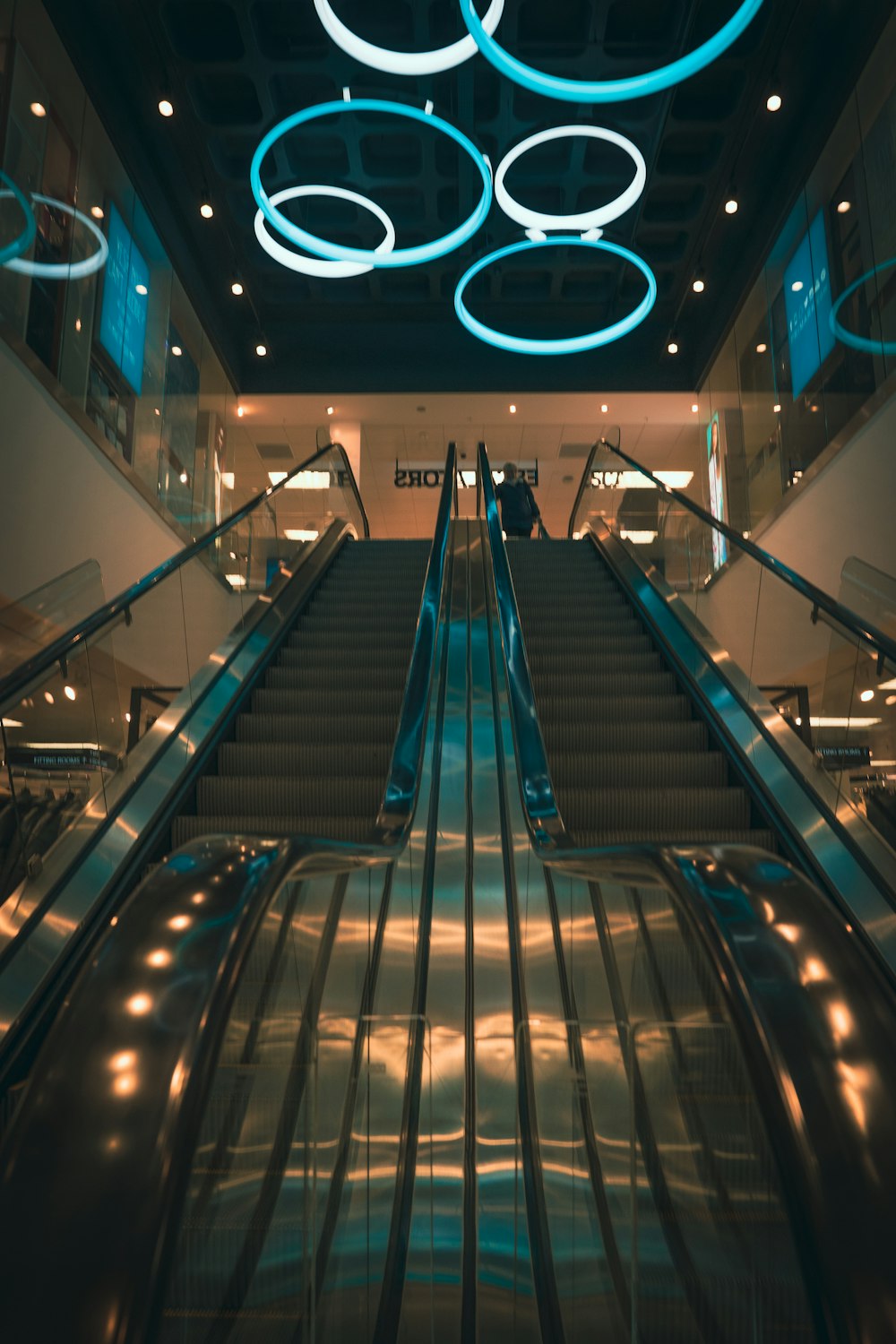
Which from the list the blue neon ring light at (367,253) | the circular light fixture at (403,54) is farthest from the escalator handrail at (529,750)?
the blue neon ring light at (367,253)

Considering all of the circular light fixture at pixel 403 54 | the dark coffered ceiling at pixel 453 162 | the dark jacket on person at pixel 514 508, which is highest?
the dark coffered ceiling at pixel 453 162

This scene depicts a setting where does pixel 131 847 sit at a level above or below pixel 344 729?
below

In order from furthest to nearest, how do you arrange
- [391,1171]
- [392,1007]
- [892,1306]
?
[392,1007], [391,1171], [892,1306]

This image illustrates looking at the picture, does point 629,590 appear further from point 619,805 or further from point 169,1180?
point 169,1180

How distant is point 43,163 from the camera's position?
30.2 ft

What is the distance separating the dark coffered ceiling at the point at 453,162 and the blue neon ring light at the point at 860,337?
2053 millimetres

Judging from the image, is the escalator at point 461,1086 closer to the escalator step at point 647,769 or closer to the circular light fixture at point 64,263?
the escalator step at point 647,769

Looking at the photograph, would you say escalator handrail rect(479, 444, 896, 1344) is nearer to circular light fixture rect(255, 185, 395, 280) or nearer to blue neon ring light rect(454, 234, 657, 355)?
circular light fixture rect(255, 185, 395, 280)


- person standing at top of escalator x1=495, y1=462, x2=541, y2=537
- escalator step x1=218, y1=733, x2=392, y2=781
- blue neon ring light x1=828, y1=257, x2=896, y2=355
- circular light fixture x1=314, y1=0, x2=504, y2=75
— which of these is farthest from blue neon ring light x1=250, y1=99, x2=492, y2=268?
escalator step x1=218, y1=733, x2=392, y2=781

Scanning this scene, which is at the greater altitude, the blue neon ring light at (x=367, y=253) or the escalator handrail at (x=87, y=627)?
the blue neon ring light at (x=367, y=253)

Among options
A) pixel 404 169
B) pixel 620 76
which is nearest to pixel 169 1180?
pixel 620 76

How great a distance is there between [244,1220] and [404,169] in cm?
1294

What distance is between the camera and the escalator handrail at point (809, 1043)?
3.44ft

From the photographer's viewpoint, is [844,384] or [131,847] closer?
[131,847]
